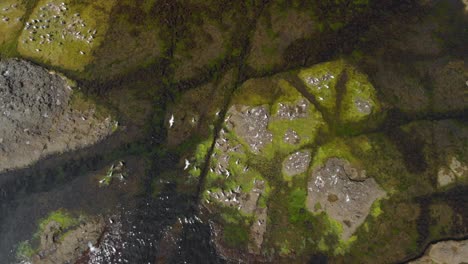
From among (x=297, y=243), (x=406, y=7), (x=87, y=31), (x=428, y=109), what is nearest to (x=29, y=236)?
(x=87, y=31)

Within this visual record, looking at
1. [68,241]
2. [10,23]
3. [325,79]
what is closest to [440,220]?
[325,79]

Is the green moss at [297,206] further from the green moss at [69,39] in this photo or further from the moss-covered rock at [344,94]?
the green moss at [69,39]

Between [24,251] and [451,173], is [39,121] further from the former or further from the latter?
[451,173]

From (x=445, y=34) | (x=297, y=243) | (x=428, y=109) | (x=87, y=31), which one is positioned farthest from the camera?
(x=87, y=31)

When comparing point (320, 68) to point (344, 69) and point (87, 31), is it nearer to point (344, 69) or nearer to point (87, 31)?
point (344, 69)

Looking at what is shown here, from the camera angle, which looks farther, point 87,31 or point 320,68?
point 87,31

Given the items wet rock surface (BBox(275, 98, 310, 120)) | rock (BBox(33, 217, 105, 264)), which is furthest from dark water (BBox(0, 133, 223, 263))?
wet rock surface (BBox(275, 98, 310, 120))
